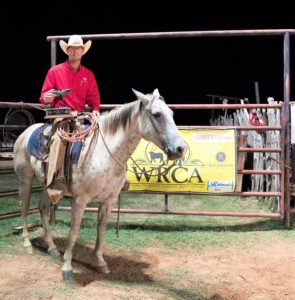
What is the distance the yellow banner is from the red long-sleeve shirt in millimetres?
1632

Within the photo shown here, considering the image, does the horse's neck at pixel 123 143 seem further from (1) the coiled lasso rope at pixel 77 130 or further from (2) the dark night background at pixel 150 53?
(2) the dark night background at pixel 150 53

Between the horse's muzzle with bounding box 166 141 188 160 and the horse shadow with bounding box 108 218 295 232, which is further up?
the horse's muzzle with bounding box 166 141 188 160

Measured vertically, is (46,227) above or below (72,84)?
below

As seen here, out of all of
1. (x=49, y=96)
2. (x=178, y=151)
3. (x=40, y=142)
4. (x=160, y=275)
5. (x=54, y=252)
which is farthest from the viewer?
(x=54, y=252)

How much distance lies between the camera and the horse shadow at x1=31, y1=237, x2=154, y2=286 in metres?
4.18

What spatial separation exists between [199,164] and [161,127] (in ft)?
8.02

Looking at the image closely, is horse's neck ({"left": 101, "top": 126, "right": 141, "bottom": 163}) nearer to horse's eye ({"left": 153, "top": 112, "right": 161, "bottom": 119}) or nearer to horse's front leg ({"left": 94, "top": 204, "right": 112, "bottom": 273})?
horse's eye ({"left": 153, "top": 112, "right": 161, "bottom": 119})

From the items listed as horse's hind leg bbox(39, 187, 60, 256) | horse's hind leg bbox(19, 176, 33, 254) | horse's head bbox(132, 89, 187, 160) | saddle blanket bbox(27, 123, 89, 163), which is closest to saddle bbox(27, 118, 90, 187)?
saddle blanket bbox(27, 123, 89, 163)

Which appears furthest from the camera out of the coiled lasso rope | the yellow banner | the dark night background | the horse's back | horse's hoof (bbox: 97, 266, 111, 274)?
the dark night background

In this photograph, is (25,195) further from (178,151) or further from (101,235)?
(178,151)

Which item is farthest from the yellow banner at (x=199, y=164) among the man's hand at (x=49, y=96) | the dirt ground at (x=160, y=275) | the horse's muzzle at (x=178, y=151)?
the horse's muzzle at (x=178, y=151)

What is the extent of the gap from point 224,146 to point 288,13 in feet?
54.5

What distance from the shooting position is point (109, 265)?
459 cm

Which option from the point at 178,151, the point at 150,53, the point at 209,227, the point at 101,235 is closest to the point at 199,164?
the point at 209,227
